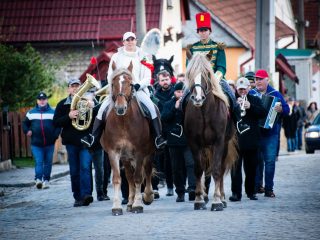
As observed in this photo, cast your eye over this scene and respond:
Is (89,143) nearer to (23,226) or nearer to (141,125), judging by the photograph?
(141,125)

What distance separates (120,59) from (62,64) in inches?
875

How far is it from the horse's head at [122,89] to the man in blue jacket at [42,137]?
7.28m

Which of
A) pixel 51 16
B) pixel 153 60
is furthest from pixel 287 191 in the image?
pixel 51 16

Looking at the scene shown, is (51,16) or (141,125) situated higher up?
(51,16)

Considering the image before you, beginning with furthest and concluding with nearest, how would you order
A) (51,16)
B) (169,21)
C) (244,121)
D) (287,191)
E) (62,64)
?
1. (169,21)
2. (51,16)
3. (62,64)
4. (287,191)
5. (244,121)

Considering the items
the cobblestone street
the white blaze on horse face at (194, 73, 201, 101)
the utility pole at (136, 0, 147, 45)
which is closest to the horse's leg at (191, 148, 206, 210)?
the cobblestone street

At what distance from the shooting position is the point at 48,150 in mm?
22672

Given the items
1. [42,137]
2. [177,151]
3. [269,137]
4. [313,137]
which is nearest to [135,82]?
[177,151]

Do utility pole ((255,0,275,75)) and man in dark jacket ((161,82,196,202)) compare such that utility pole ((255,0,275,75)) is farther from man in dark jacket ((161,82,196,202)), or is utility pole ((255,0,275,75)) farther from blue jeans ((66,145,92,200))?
blue jeans ((66,145,92,200))

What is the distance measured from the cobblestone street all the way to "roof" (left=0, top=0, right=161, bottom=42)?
22.6 meters

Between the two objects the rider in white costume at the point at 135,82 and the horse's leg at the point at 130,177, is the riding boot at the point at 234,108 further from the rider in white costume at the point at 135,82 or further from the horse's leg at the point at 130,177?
the horse's leg at the point at 130,177

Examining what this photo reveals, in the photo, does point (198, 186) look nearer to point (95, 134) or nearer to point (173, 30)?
point (95, 134)

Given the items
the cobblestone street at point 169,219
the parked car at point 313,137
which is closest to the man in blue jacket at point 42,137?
the cobblestone street at point 169,219

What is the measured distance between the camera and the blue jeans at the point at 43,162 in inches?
876
